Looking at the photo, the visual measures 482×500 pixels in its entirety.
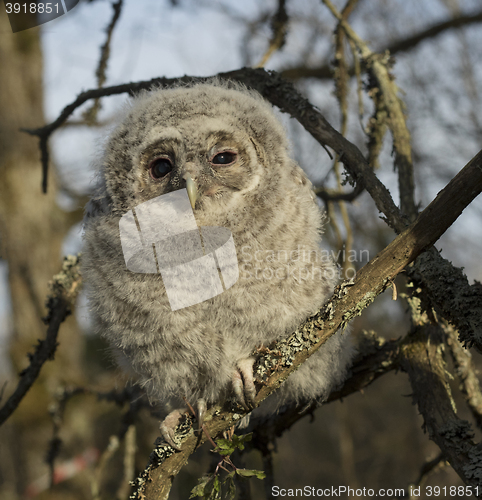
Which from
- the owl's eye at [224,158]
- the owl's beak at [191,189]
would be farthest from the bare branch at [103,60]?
the owl's beak at [191,189]

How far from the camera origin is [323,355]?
1.63 meters

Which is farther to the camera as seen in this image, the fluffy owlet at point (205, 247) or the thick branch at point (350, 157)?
the fluffy owlet at point (205, 247)

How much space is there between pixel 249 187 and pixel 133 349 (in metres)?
0.75

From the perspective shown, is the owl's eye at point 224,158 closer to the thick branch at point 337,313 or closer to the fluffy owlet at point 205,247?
the fluffy owlet at point 205,247

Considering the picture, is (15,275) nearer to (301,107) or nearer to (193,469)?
(193,469)

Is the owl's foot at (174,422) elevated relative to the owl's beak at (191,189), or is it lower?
lower

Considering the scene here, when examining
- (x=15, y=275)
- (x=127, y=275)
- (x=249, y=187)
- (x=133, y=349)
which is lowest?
(x=133, y=349)

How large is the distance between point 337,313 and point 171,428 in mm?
772

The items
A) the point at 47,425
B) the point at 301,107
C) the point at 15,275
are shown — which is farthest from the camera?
the point at 15,275

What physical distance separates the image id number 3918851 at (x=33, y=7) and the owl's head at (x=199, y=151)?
1.92 m

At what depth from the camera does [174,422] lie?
164 cm

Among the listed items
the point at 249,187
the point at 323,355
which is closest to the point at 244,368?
the point at 323,355

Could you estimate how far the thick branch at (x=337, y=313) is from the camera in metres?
1.02
